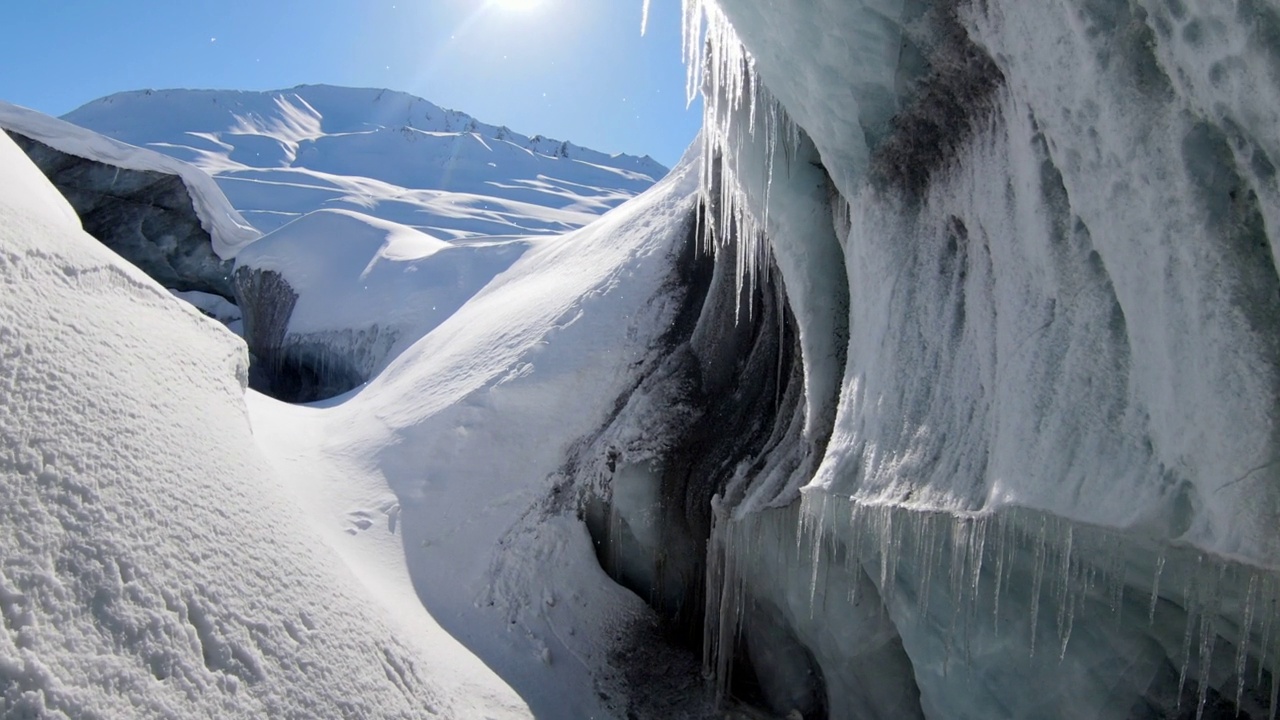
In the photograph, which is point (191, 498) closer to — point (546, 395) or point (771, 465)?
point (771, 465)

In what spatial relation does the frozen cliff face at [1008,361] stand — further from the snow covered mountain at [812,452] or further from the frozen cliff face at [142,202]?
the frozen cliff face at [142,202]

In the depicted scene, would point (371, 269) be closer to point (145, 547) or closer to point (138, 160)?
point (138, 160)

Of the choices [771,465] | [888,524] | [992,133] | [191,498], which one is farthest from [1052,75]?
[191,498]

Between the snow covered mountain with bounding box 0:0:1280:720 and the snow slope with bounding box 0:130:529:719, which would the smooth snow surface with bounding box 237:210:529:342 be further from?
the snow slope with bounding box 0:130:529:719

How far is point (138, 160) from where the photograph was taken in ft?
46.1

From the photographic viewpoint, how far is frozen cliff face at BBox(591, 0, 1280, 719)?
2.08 meters

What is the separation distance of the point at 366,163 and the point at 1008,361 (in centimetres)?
4625

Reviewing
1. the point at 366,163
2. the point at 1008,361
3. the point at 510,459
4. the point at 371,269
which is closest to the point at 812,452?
the point at 1008,361

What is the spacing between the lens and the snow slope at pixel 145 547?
2365 mm

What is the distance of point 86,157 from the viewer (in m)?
13.3

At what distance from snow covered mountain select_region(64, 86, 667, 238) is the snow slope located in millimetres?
18085

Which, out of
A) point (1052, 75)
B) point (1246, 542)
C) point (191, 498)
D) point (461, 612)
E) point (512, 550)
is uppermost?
point (1052, 75)

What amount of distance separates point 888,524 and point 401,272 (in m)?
9.40

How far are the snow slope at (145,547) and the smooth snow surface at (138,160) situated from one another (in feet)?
36.4
